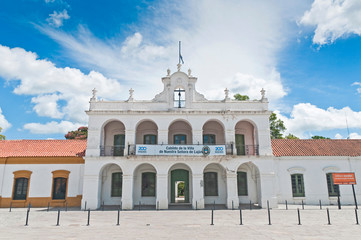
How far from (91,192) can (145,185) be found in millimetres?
4161

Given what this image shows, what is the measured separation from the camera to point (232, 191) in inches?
723

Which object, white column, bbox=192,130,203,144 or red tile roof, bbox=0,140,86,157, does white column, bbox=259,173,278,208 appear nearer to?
white column, bbox=192,130,203,144

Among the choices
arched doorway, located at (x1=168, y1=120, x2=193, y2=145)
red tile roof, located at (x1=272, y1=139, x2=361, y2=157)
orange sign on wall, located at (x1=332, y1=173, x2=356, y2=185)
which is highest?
arched doorway, located at (x1=168, y1=120, x2=193, y2=145)

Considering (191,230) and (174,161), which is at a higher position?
(174,161)

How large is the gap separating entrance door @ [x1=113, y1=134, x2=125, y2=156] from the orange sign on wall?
16.2 meters

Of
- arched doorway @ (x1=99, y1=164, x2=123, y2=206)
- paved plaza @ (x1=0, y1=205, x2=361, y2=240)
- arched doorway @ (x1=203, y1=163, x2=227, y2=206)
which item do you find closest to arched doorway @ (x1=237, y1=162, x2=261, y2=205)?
arched doorway @ (x1=203, y1=163, x2=227, y2=206)

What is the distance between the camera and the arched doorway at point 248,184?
67.4 ft

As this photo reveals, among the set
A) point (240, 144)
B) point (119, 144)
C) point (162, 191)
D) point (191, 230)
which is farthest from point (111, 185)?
point (191, 230)

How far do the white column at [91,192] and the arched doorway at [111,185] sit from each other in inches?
57.7

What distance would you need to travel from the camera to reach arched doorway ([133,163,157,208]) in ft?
66.1

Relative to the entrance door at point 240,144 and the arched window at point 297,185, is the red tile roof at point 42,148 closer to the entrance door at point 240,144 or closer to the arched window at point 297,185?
the entrance door at point 240,144

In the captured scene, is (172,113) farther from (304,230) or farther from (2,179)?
(2,179)

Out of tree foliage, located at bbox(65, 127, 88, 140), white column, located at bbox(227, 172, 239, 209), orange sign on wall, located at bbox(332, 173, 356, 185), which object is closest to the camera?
white column, located at bbox(227, 172, 239, 209)

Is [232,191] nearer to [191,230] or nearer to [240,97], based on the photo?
[191,230]
